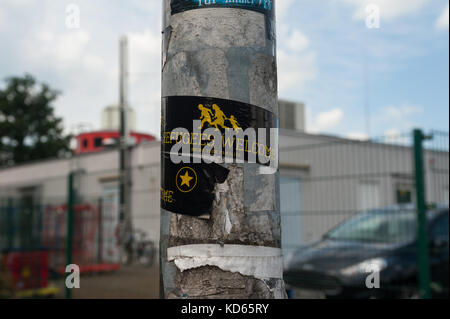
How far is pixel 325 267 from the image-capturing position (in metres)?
7.86

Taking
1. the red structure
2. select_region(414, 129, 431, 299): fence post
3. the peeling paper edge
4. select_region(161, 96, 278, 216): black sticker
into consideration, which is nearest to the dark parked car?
select_region(414, 129, 431, 299): fence post

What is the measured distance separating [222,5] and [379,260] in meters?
5.91

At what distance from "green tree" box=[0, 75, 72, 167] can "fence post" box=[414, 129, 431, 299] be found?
4336cm

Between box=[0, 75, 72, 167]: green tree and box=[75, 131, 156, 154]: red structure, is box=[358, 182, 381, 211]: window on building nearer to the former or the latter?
box=[75, 131, 156, 154]: red structure

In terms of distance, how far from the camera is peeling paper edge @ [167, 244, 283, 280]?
2.30m

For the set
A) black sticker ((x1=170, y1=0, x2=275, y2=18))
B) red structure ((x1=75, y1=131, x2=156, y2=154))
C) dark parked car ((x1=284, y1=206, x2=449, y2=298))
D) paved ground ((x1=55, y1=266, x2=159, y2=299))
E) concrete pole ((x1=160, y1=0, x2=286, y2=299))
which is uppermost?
red structure ((x1=75, y1=131, x2=156, y2=154))

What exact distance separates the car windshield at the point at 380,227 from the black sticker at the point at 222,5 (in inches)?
222

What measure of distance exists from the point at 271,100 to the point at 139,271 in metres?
7.45

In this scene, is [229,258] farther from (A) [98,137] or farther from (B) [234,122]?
(A) [98,137]

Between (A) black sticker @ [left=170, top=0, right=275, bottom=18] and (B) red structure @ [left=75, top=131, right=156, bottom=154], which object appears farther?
(B) red structure @ [left=75, top=131, right=156, bottom=154]
